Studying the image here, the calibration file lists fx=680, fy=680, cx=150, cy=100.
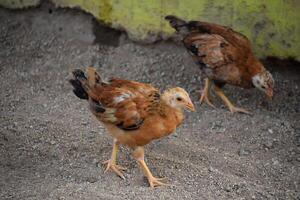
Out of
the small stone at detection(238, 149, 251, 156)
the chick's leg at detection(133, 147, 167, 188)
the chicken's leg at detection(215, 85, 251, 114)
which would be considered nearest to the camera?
the chick's leg at detection(133, 147, 167, 188)

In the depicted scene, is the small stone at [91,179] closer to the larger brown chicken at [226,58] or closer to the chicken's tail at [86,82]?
the chicken's tail at [86,82]

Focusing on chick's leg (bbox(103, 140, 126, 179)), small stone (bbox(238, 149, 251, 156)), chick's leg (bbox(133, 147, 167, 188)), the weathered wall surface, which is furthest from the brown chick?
the weathered wall surface

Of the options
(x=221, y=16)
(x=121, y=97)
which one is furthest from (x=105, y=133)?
(x=221, y=16)

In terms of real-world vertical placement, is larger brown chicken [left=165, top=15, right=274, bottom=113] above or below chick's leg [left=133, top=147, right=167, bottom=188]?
above

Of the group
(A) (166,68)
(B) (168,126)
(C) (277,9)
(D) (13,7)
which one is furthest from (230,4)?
(D) (13,7)

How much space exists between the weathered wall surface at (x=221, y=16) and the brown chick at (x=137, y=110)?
73.2 inches

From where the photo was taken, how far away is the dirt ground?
17.7 feet

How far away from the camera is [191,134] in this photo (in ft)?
20.5

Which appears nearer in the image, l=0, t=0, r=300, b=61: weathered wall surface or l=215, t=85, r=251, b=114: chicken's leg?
l=215, t=85, r=251, b=114: chicken's leg

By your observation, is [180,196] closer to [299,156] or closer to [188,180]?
[188,180]

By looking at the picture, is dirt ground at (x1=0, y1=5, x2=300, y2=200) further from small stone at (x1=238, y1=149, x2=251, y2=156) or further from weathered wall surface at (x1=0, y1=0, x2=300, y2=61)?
weathered wall surface at (x1=0, y1=0, x2=300, y2=61)

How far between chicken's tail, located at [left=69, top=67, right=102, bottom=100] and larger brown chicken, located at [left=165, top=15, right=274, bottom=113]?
1408 mm

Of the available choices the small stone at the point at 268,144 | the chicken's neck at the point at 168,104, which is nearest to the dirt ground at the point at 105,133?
the small stone at the point at 268,144

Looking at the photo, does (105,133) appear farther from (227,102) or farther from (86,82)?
(227,102)
